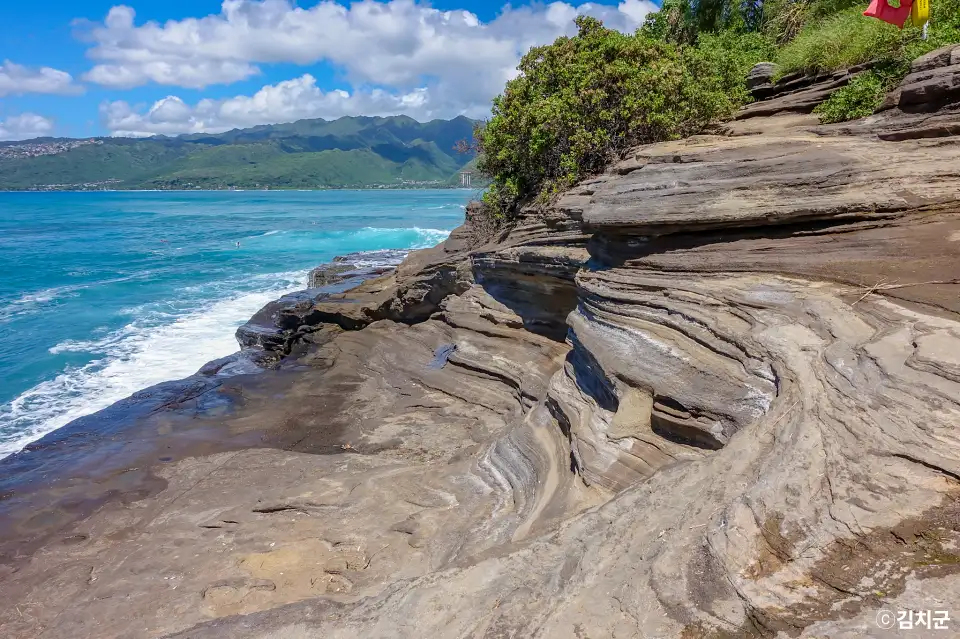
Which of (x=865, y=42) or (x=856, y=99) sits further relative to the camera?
(x=865, y=42)

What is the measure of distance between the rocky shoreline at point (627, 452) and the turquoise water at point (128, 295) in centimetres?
433

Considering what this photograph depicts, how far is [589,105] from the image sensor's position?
13.8 meters

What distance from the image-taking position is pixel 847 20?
14.5 meters

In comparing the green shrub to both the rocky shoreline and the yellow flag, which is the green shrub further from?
the yellow flag

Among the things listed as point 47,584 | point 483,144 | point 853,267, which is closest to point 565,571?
point 853,267

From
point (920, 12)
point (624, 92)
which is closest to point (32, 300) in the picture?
point (624, 92)

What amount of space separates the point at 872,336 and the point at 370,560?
641cm

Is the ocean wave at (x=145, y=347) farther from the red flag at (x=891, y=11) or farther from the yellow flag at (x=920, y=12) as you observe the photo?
the yellow flag at (x=920, y=12)

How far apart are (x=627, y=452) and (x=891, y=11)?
37.3 ft

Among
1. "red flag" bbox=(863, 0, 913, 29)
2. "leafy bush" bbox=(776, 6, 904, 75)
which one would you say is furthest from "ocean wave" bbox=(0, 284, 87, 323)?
"red flag" bbox=(863, 0, 913, 29)

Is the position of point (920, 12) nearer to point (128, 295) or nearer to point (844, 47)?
point (844, 47)

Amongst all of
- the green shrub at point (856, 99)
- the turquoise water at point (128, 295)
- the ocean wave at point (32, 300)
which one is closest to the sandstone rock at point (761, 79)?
the green shrub at point (856, 99)

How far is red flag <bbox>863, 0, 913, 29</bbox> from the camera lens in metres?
11.3

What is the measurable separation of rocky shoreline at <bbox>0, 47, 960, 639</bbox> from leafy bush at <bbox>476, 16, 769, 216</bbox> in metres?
1.39
